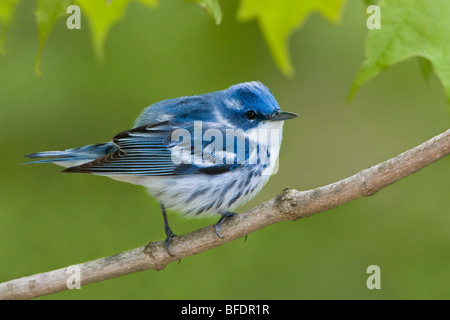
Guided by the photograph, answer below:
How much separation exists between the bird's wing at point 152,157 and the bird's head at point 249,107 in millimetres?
226

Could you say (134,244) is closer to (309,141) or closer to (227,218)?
(227,218)

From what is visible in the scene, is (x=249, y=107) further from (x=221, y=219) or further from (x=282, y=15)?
(x=282, y=15)

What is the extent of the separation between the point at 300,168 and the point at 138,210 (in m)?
1.25

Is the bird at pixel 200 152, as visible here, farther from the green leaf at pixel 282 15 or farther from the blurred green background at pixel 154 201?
the green leaf at pixel 282 15

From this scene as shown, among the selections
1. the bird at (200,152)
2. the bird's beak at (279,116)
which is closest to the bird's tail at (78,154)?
the bird at (200,152)

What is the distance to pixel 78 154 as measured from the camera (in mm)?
3426

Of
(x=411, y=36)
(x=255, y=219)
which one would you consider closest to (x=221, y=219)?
(x=255, y=219)

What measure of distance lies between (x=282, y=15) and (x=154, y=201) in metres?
2.50

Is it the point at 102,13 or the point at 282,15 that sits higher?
the point at 102,13

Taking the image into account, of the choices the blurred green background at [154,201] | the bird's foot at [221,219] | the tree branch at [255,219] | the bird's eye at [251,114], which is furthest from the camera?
the blurred green background at [154,201]

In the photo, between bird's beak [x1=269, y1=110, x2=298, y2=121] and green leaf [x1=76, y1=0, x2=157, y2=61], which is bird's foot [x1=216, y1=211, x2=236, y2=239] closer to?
bird's beak [x1=269, y1=110, x2=298, y2=121]

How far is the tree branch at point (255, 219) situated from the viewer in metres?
2.49

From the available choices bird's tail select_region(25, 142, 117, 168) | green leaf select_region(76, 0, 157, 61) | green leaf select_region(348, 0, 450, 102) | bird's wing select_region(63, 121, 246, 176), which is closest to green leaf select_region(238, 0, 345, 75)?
green leaf select_region(348, 0, 450, 102)

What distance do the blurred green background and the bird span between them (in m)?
0.61
